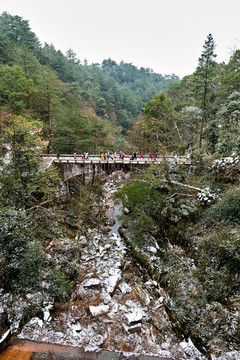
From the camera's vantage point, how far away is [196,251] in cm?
1463

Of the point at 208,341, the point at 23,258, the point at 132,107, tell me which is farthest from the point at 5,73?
the point at 132,107

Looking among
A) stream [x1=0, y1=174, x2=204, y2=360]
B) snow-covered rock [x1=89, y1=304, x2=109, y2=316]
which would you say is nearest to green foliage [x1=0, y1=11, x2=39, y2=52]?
stream [x1=0, y1=174, x2=204, y2=360]

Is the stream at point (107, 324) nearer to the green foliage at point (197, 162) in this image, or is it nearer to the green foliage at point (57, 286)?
the green foliage at point (57, 286)

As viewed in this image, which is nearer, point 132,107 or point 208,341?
point 208,341

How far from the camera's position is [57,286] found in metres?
12.5

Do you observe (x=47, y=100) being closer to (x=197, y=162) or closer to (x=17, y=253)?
(x=197, y=162)

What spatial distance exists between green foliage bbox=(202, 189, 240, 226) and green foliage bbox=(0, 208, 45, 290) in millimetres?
11004

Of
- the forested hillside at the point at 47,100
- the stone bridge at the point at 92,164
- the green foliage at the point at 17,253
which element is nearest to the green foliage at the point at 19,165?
the green foliage at the point at 17,253

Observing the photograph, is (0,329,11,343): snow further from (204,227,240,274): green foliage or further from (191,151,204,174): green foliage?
(191,151,204,174): green foliage

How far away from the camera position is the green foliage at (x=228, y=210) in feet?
38.1

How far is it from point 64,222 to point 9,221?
32.8ft

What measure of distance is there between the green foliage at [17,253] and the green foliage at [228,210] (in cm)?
1100

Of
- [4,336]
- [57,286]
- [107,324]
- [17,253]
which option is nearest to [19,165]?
[17,253]

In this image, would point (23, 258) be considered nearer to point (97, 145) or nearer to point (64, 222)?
point (64, 222)
